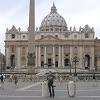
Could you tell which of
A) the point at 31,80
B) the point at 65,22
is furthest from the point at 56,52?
the point at 31,80

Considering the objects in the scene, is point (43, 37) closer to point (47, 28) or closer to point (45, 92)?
point (47, 28)

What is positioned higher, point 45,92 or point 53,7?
point 53,7

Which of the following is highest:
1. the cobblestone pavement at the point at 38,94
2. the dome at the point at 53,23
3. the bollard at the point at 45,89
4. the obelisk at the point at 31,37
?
the dome at the point at 53,23

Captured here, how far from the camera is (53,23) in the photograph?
488 ft

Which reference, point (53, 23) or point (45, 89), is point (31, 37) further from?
point (53, 23)

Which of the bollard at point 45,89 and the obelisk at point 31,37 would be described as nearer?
the bollard at point 45,89

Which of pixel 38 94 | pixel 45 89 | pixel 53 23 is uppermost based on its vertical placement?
pixel 53 23

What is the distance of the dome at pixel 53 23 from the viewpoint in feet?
483

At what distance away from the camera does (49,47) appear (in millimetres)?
133125

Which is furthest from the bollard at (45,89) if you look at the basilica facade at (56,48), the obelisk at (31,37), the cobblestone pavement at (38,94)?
the basilica facade at (56,48)

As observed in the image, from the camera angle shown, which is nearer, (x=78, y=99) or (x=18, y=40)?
(x=78, y=99)

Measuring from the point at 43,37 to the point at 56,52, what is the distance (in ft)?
21.5

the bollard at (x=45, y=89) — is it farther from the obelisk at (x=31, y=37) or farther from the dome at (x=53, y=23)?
the dome at (x=53, y=23)

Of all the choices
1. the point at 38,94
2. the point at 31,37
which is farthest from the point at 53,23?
the point at 38,94
